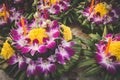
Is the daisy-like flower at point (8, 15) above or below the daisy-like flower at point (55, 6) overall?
below

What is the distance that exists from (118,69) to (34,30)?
873 mm

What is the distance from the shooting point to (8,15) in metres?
3.13

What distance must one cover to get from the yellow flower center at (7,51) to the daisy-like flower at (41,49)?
0.11 feet

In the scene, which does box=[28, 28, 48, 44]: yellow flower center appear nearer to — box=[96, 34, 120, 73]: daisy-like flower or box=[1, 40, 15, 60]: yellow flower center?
box=[1, 40, 15, 60]: yellow flower center

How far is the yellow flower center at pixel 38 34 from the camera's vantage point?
7.92 ft

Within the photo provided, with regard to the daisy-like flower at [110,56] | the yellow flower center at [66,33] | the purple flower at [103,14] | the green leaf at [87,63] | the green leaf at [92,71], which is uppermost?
the purple flower at [103,14]

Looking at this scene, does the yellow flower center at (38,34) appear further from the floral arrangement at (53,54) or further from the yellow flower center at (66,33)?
the yellow flower center at (66,33)

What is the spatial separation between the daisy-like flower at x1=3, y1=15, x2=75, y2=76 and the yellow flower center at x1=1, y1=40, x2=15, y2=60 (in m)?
0.03

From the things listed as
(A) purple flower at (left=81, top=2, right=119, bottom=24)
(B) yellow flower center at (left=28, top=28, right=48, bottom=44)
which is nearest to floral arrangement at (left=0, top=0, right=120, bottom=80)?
(B) yellow flower center at (left=28, top=28, right=48, bottom=44)

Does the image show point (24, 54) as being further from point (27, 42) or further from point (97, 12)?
point (97, 12)

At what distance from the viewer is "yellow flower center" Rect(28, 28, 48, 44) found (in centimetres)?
241

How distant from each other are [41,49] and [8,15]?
99cm

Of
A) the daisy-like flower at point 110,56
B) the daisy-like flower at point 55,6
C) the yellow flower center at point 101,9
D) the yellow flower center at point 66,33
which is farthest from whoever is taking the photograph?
the daisy-like flower at point 55,6

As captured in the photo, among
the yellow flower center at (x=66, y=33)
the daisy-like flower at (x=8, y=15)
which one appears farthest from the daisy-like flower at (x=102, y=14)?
the daisy-like flower at (x=8, y=15)
